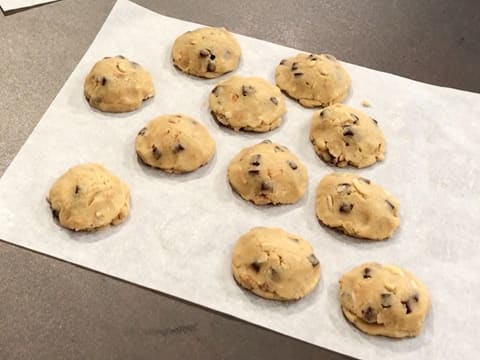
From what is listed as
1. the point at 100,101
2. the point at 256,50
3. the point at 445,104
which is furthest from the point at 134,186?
the point at 445,104

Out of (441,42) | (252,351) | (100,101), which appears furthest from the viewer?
(441,42)

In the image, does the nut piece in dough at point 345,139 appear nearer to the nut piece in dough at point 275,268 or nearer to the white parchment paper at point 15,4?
the nut piece in dough at point 275,268

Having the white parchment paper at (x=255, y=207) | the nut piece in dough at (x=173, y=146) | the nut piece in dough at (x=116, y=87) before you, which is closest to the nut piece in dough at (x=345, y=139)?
the white parchment paper at (x=255, y=207)

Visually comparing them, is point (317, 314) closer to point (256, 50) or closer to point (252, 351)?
point (252, 351)

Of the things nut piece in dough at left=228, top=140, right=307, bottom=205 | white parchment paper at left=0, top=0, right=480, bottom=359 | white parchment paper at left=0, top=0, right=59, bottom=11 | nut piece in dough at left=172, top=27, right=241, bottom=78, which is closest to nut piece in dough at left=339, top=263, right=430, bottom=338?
white parchment paper at left=0, top=0, right=480, bottom=359

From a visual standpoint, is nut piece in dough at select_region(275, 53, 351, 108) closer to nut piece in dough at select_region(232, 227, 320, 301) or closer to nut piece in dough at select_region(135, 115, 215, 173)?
nut piece in dough at select_region(135, 115, 215, 173)

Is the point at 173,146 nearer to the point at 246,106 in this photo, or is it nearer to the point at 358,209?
the point at 246,106
